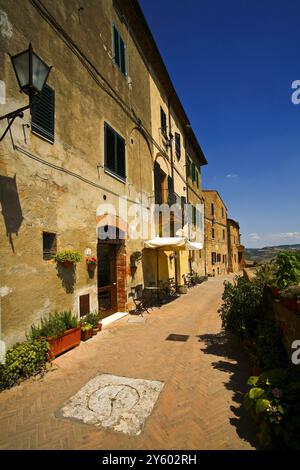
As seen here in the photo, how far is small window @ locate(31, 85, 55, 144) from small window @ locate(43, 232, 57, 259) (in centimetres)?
223

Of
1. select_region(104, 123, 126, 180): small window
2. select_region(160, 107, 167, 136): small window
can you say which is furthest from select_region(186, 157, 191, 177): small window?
select_region(104, 123, 126, 180): small window

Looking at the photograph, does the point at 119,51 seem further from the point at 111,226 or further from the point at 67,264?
the point at 67,264

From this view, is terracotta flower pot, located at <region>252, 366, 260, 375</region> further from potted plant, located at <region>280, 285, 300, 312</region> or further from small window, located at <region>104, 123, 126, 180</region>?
small window, located at <region>104, 123, 126, 180</region>

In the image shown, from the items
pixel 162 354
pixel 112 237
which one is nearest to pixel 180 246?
pixel 112 237

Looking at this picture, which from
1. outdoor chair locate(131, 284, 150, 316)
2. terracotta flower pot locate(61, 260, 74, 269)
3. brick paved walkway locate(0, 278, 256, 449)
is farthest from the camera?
outdoor chair locate(131, 284, 150, 316)

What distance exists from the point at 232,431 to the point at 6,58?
7.22 meters

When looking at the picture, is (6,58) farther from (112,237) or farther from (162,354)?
(162,354)

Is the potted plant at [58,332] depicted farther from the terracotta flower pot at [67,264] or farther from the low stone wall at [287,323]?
the low stone wall at [287,323]

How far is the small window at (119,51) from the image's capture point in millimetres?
10016

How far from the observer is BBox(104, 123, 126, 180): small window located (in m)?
9.09

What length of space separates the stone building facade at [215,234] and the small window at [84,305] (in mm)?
19878

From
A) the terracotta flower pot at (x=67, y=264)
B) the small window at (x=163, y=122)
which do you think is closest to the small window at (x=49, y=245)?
the terracotta flower pot at (x=67, y=264)

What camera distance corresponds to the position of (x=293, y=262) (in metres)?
4.86

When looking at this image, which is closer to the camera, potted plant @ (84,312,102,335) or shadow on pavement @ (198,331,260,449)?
shadow on pavement @ (198,331,260,449)
